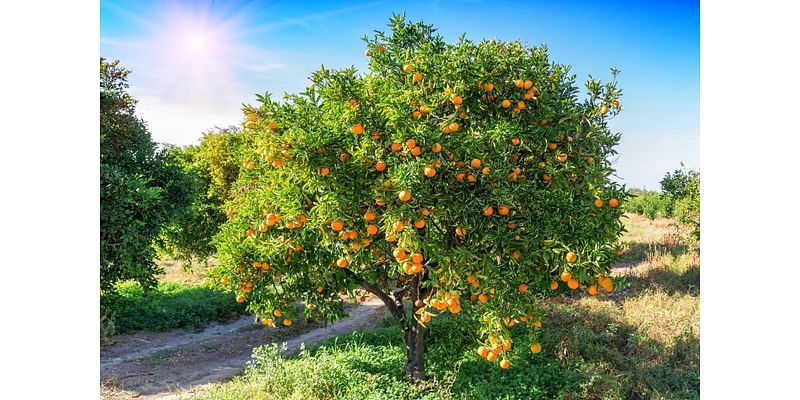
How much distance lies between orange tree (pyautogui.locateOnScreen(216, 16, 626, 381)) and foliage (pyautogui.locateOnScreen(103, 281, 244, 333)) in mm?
4626

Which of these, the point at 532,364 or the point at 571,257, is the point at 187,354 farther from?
the point at 571,257

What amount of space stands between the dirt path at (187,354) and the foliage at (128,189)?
3.27 ft

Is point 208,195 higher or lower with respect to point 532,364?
higher

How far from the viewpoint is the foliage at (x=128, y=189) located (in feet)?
23.0

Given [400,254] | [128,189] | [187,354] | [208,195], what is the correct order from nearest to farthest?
1. [400,254]
2. [128,189]
3. [187,354]
4. [208,195]

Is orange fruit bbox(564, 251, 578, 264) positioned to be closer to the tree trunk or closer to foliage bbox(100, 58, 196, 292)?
the tree trunk

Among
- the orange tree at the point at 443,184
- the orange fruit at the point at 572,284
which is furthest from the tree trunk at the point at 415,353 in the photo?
the orange fruit at the point at 572,284

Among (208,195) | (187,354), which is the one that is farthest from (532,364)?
(208,195)

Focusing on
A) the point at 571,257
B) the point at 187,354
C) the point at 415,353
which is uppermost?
the point at 571,257

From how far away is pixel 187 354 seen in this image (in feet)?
25.3

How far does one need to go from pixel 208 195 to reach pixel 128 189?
3590 millimetres

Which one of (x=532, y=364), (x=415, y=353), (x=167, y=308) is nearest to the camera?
(x=415, y=353)

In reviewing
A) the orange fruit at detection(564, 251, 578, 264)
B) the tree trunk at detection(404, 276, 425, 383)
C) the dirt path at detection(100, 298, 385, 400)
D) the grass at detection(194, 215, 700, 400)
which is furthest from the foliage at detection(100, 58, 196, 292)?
the orange fruit at detection(564, 251, 578, 264)
